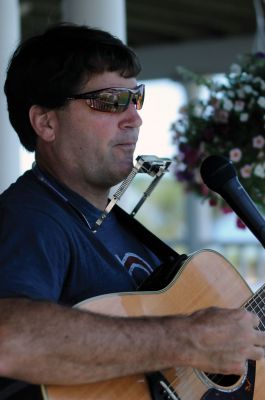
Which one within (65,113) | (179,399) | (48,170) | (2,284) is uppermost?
(65,113)

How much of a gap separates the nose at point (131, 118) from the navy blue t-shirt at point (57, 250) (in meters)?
0.20

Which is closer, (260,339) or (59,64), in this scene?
(260,339)

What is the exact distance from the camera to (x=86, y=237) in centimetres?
166

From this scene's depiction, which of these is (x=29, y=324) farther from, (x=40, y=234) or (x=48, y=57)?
(x=48, y=57)

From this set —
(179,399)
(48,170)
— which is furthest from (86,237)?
(179,399)

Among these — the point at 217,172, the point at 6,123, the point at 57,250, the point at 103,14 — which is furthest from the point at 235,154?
the point at 57,250

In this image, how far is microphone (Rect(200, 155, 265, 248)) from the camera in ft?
5.60

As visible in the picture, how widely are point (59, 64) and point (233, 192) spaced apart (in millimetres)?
481

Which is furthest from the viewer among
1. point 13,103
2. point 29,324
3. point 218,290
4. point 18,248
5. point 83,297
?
point 13,103

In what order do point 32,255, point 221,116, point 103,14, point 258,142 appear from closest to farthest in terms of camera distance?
point 32,255
point 258,142
point 221,116
point 103,14

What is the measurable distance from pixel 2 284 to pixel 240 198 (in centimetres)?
56

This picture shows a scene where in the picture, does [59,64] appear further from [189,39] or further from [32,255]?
[189,39]

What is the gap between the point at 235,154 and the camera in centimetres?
285

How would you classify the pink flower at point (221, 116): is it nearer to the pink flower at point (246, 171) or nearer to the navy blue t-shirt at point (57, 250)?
the pink flower at point (246, 171)
